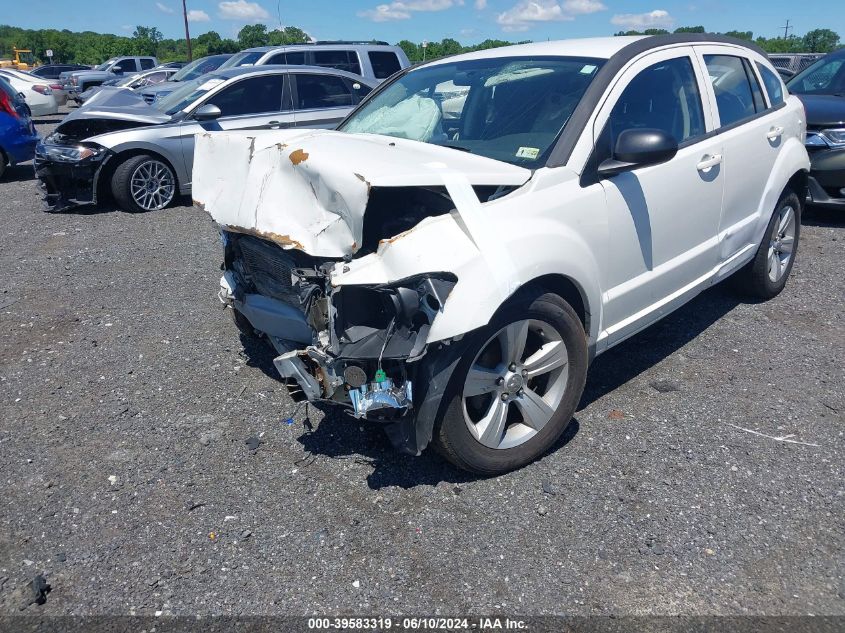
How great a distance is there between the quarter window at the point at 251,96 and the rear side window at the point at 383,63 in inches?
117

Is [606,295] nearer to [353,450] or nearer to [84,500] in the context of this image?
[353,450]

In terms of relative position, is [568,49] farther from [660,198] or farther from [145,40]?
[145,40]

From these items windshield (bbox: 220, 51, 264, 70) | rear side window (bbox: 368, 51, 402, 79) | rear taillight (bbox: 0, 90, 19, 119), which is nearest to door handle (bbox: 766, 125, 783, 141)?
rear side window (bbox: 368, 51, 402, 79)

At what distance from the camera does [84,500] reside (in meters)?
3.16

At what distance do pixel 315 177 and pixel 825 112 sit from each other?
6.55 m

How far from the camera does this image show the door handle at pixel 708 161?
3953 millimetres

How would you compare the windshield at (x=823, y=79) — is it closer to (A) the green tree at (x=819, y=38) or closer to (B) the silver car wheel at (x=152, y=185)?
(B) the silver car wheel at (x=152, y=185)

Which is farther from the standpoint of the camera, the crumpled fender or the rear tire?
the rear tire

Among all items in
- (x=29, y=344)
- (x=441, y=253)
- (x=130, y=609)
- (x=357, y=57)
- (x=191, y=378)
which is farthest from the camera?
(x=357, y=57)

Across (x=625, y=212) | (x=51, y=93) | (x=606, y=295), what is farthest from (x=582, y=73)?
(x=51, y=93)

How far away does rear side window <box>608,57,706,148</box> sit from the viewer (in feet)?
12.0

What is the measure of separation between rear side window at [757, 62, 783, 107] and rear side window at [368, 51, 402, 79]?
24.5 ft

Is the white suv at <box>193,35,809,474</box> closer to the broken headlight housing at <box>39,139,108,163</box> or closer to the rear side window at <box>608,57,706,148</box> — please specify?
the rear side window at <box>608,57,706,148</box>

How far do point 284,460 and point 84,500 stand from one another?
913 mm
